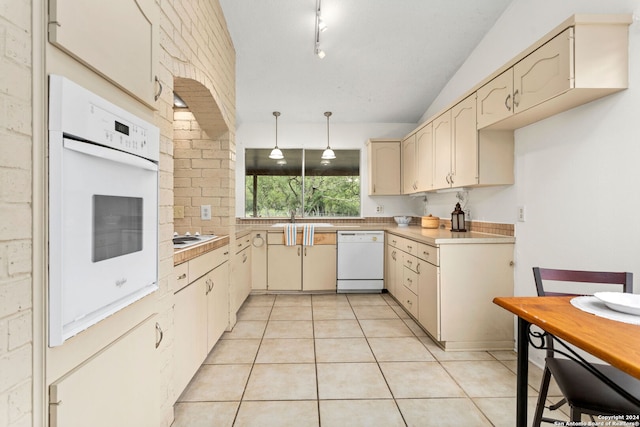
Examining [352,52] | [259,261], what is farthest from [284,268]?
[352,52]

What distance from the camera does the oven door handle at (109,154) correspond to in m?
0.84

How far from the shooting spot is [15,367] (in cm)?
73

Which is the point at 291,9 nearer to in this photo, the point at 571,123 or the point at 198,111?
the point at 198,111

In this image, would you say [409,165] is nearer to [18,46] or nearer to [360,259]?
[360,259]

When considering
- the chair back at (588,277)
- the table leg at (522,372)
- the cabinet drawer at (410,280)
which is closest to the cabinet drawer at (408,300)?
the cabinet drawer at (410,280)

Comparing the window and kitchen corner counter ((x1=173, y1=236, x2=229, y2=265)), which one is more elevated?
the window

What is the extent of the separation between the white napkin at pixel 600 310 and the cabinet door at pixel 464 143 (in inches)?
61.8

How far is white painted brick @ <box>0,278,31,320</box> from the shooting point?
0.71 metres

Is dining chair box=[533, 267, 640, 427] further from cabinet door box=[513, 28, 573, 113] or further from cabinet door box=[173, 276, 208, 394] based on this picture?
cabinet door box=[173, 276, 208, 394]

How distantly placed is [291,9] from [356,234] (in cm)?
264

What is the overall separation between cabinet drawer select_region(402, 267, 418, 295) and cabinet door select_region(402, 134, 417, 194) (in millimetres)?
1233

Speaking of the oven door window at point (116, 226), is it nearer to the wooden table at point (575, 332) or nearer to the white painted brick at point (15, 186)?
the white painted brick at point (15, 186)

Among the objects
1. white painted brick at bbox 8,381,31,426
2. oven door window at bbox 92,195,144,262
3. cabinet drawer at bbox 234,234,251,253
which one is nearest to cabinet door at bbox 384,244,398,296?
cabinet drawer at bbox 234,234,251,253

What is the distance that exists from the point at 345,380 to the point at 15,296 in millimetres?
1908
